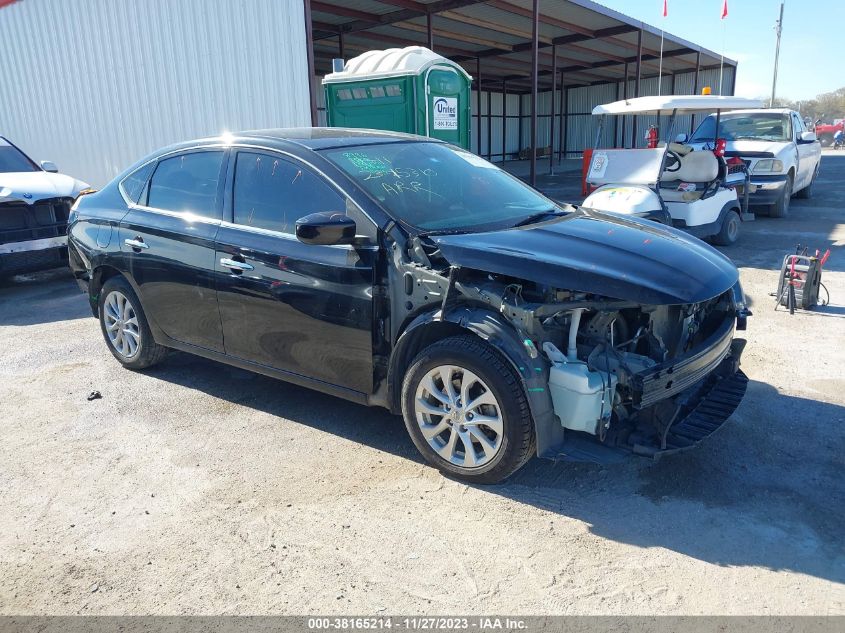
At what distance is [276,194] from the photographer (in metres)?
3.86

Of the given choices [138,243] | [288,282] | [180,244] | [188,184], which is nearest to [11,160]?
[138,243]

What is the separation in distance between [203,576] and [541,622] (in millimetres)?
1362

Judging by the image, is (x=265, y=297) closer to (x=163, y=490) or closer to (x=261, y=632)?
(x=163, y=490)

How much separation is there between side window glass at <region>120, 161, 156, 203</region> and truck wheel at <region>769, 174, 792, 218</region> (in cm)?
1044

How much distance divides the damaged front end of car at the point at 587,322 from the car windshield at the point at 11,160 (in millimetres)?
7554

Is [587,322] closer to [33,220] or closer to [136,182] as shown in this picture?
[136,182]

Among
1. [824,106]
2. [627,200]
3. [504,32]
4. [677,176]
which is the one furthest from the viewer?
[824,106]

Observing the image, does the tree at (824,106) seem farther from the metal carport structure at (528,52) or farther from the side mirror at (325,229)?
the side mirror at (325,229)

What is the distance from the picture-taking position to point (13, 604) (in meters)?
2.58

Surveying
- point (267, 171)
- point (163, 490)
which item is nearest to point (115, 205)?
point (267, 171)

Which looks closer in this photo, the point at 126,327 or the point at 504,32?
the point at 126,327

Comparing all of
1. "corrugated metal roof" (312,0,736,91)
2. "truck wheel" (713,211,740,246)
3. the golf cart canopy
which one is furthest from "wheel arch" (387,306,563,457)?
"corrugated metal roof" (312,0,736,91)

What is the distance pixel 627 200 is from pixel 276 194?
5.08 meters

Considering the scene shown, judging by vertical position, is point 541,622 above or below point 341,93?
below
